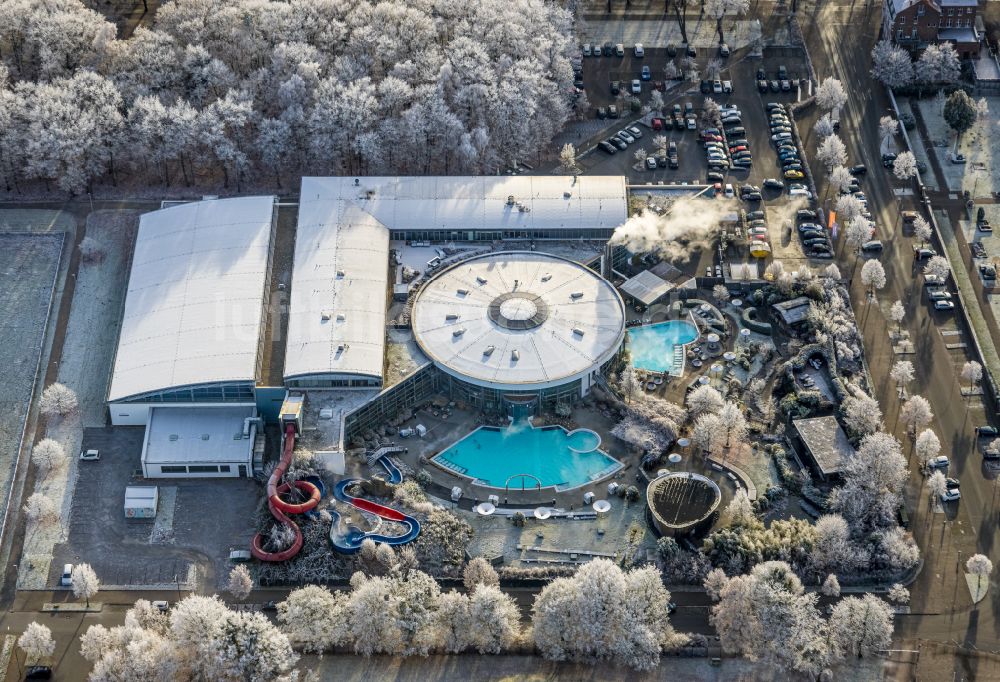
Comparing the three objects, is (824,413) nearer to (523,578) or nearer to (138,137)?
(523,578)

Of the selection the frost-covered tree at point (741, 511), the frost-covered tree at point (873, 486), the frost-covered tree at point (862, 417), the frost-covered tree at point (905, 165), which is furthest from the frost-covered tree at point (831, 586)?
the frost-covered tree at point (905, 165)

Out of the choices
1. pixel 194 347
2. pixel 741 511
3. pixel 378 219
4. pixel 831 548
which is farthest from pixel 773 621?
pixel 378 219

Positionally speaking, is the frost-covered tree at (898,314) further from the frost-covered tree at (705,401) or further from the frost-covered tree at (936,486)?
the frost-covered tree at (705,401)

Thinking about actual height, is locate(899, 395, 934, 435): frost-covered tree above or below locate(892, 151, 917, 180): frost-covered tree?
below

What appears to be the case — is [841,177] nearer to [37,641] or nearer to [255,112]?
[255,112]

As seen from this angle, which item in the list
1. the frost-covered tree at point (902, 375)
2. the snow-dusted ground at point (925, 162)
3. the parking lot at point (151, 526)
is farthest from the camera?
the snow-dusted ground at point (925, 162)

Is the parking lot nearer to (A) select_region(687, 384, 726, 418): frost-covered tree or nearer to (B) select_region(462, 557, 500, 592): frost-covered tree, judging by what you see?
(B) select_region(462, 557, 500, 592): frost-covered tree

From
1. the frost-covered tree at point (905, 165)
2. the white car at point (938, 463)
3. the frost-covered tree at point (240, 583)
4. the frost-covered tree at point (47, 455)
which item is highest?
the frost-covered tree at point (905, 165)

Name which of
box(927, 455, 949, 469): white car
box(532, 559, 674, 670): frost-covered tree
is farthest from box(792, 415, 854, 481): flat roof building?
box(532, 559, 674, 670): frost-covered tree
